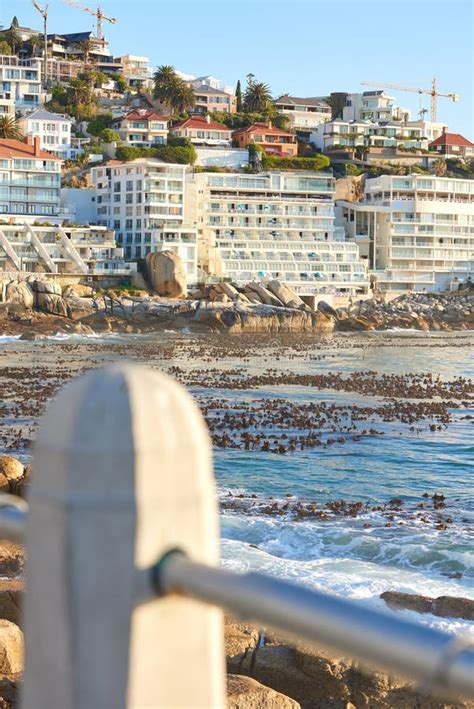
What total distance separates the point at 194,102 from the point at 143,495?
154 metres

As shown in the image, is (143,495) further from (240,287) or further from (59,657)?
(240,287)

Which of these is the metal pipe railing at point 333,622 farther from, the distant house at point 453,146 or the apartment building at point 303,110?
the apartment building at point 303,110

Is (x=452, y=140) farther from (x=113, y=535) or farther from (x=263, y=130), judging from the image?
(x=113, y=535)

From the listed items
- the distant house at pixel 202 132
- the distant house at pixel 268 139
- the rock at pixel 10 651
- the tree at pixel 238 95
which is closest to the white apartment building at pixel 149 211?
the distant house at pixel 202 132

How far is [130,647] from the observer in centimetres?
209

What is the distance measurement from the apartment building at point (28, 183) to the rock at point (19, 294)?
20193mm

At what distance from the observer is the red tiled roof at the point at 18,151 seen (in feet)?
345

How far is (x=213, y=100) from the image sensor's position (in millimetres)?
158000

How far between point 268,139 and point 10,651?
134 metres

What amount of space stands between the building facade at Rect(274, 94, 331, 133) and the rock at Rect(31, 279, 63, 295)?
83.9 meters

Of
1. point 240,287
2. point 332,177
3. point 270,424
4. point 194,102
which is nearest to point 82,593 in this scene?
point 270,424

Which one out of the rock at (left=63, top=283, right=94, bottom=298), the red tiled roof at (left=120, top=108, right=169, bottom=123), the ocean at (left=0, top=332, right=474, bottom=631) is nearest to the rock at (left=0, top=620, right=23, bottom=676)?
the ocean at (left=0, top=332, right=474, bottom=631)

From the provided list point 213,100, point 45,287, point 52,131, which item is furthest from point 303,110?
point 45,287

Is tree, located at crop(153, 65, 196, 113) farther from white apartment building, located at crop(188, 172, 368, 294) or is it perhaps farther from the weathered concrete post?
the weathered concrete post
